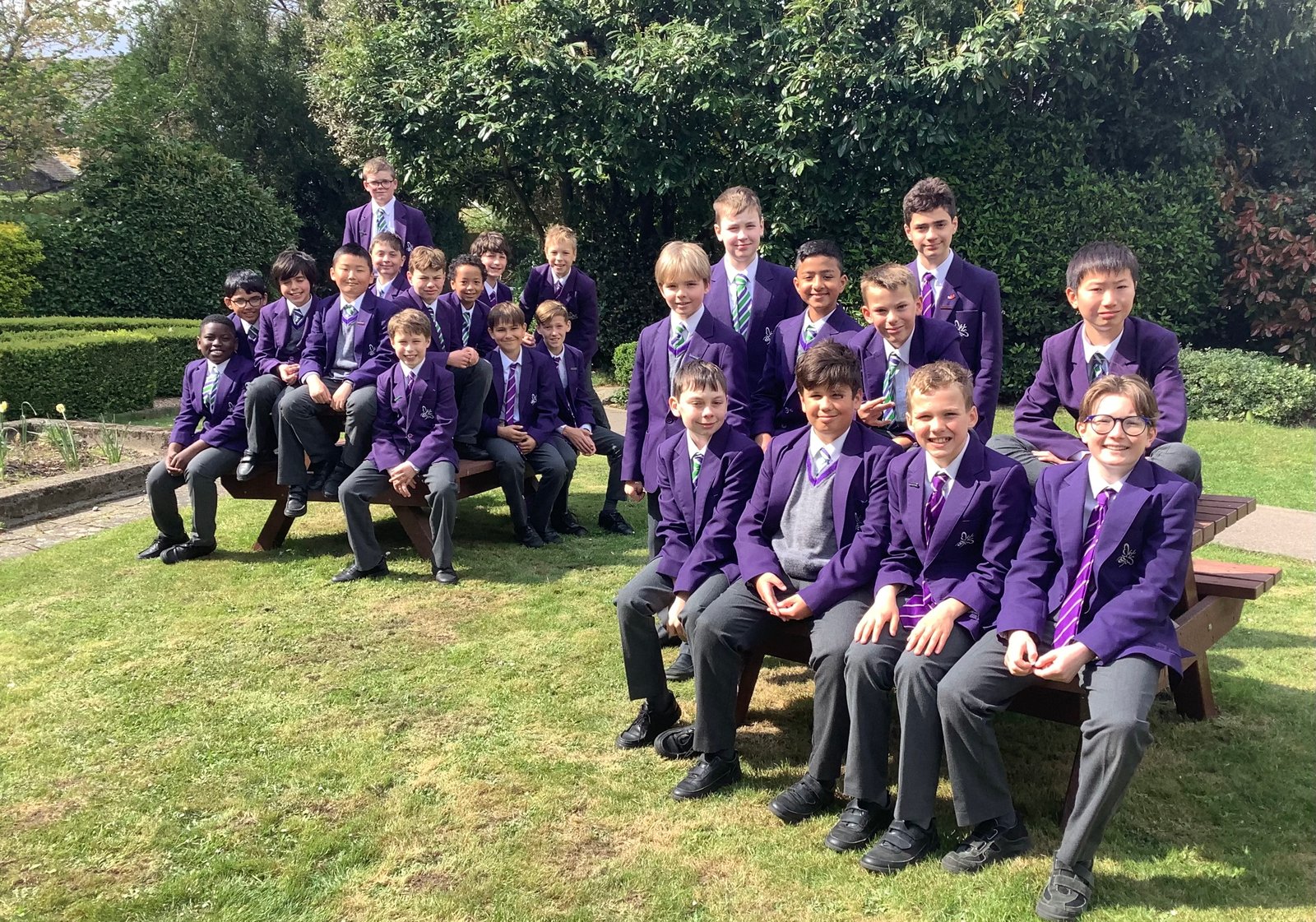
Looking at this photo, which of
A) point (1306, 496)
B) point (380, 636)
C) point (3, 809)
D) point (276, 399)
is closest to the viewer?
point (3, 809)

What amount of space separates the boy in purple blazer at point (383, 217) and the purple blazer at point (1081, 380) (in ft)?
16.4

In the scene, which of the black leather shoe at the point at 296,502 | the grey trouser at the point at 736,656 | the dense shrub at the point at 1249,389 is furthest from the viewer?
the dense shrub at the point at 1249,389

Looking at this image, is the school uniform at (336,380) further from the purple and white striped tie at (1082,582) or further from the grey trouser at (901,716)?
the purple and white striped tie at (1082,582)

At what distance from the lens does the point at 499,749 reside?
381 centimetres

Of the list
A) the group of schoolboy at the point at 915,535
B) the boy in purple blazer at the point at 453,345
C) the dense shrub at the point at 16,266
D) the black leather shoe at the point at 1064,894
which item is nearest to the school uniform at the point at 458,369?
the boy in purple blazer at the point at 453,345

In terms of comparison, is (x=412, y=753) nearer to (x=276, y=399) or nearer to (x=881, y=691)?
(x=881, y=691)

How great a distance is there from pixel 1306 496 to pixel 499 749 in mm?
7243

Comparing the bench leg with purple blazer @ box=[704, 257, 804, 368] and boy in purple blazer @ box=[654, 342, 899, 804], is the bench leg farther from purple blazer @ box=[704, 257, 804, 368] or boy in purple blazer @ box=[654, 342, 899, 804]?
boy in purple blazer @ box=[654, 342, 899, 804]

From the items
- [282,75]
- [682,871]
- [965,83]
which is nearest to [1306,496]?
[965,83]

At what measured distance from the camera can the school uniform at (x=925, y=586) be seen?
9.89 ft

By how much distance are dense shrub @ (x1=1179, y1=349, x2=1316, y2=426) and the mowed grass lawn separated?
19.6 ft

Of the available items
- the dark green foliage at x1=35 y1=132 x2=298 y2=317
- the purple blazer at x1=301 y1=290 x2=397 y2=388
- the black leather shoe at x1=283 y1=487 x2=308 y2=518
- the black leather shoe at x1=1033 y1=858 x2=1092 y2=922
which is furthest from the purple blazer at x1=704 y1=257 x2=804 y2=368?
the dark green foliage at x1=35 y1=132 x2=298 y2=317

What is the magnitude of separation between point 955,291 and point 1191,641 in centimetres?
187

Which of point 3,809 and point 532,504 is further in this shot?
point 532,504
